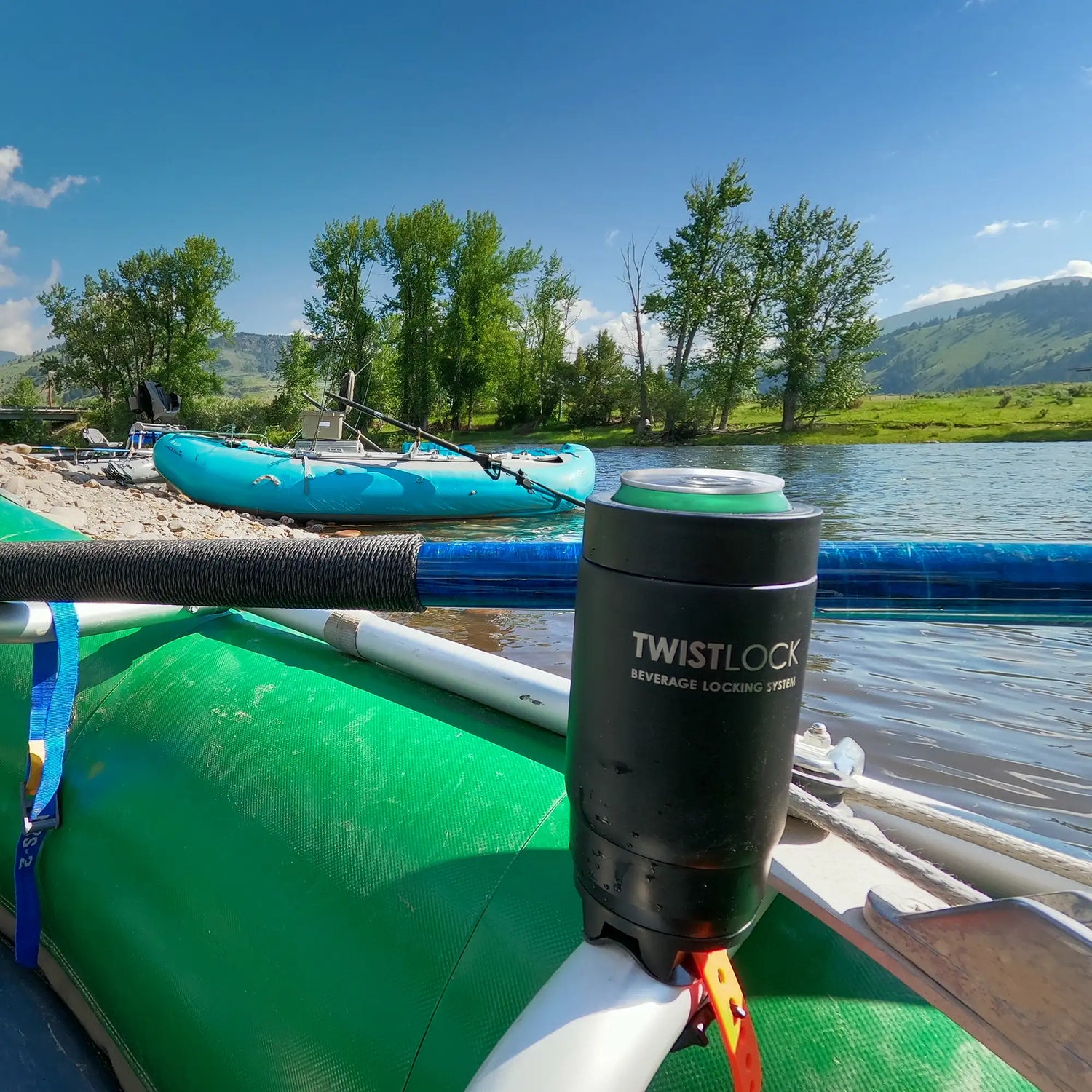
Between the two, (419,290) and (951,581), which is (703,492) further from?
(419,290)

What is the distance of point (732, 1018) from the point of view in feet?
1.89

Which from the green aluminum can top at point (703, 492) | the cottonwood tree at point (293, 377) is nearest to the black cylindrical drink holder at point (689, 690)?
the green aluminum can top at point (703, 492)

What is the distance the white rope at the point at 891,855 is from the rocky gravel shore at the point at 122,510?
7.11m

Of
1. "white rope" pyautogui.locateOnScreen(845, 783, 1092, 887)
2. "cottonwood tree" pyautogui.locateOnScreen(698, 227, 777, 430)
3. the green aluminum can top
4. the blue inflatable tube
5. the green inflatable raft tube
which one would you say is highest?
"cottonwood tree" pyautogui.locateOnScreen(698, 227, 777, 430)

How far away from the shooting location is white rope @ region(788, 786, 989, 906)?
0.68m

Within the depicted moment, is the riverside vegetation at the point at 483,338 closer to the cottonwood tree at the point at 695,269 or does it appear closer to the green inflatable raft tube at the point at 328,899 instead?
the cottonwood tree at the point at 695,269

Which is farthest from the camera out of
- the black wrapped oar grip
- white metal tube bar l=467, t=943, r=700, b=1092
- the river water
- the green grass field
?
the green grass field

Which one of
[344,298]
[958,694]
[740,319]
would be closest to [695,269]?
[740,319]

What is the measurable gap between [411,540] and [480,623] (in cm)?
500

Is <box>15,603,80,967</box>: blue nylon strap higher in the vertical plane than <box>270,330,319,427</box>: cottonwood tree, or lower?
lower

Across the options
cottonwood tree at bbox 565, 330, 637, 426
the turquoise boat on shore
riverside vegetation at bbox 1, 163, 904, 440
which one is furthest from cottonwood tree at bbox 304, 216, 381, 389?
the turquoise boat on shore

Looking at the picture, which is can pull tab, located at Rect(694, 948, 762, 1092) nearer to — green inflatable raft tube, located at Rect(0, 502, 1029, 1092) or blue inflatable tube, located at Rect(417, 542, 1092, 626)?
green inflatable raft tube, located at Rect(0, 502, 1029, 1092)

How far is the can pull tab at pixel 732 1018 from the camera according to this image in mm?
558

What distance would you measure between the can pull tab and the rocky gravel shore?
7.19 metres
